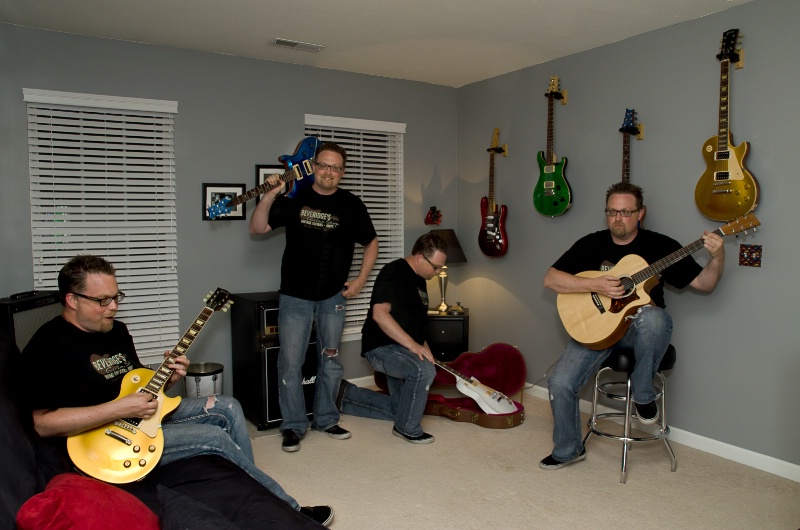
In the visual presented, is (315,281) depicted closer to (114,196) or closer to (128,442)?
(114,196)

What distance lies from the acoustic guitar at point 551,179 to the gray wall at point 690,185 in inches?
2.5

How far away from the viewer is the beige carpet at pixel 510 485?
8.98 ft

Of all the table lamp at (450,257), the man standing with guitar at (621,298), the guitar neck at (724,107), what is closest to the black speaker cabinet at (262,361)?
the table lamp at (450,257)

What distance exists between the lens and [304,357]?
381cm

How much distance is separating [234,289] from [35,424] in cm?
229

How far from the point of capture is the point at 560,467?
3.27m

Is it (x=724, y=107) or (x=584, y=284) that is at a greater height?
(x=724, y=107)

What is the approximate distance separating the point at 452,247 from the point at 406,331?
1258 mm

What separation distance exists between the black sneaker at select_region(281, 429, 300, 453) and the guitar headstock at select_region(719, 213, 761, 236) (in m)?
2.44

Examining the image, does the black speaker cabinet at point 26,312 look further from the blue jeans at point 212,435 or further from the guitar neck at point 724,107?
the guitar neck at point 724,107

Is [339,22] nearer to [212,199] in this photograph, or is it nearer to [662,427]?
[212,199]

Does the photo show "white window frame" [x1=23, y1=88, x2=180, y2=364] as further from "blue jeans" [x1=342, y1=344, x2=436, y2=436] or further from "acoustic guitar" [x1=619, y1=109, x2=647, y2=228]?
"acoustic guitar" [x1=619, y1=109, x2=647, y2=228]

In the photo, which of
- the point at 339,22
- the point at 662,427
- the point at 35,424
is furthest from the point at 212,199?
the point at 662,427

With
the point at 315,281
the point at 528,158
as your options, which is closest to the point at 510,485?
the point at 315,281
